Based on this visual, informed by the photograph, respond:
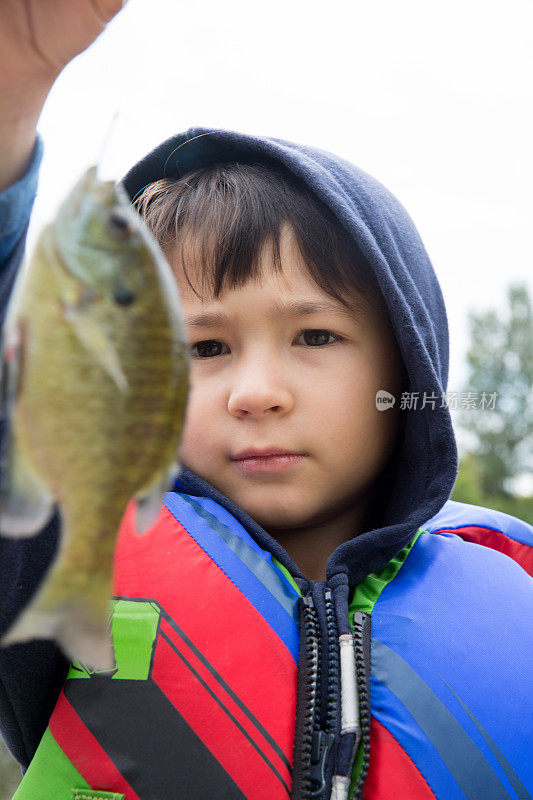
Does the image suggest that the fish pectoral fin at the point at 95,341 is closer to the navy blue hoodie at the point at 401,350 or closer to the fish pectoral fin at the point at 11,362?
the fish pectoral fin at the point at 11,362

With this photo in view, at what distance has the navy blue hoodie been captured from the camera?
2232 millimetres

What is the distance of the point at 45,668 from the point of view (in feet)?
7.09

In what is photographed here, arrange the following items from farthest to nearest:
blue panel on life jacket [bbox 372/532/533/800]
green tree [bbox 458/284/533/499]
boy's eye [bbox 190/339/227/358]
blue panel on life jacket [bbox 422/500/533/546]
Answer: green tree [bbox 458/284/533/499] < blue panel on life jacket [bbox 422/500/533/546] < boy's eye [bbox 190/339/227/358] < blue panel on life jacket [bbox 372/532/533/800]

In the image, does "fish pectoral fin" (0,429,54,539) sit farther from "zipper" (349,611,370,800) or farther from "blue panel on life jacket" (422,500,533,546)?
"blue panel on life jacket" (422,500,533,546)

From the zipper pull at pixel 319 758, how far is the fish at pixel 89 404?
1271mm

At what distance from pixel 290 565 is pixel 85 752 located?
0.85m

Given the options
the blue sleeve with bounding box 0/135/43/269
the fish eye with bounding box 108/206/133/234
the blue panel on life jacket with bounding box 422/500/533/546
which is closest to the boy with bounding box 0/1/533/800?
the blue panel on life jacket with bounding box 422/500/533/546

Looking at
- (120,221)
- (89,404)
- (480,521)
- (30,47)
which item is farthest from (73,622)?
(480,521)

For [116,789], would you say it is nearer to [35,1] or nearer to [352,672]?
[352,672]

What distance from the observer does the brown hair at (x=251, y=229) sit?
2545 mm

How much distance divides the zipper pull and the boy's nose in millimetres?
951

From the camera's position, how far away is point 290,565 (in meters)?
2.53

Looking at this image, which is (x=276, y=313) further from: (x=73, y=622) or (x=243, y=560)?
(x=73, y=622)

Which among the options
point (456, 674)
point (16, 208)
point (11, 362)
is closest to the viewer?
point (11, 362)
